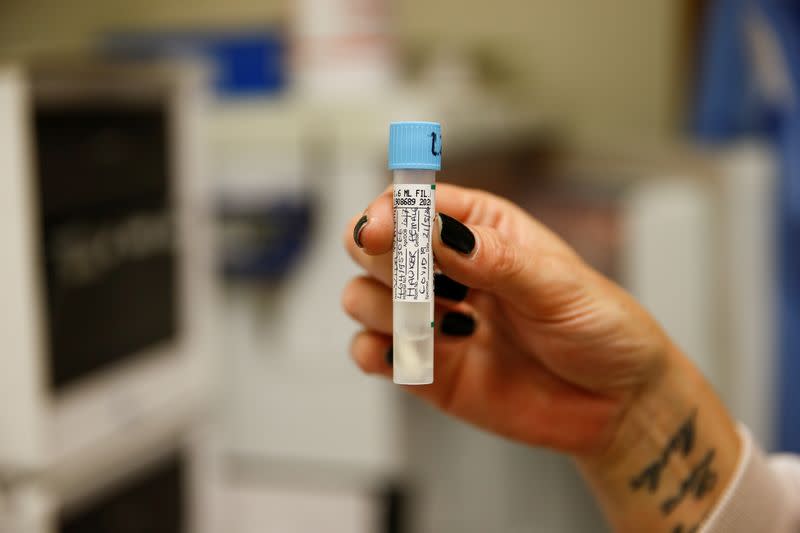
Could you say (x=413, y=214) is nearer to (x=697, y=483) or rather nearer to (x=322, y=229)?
(x=697, y=483)

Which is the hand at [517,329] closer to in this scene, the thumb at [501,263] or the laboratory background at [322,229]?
the thumb at [501,263]

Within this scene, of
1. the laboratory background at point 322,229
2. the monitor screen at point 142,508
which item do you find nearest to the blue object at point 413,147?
the laboratory background at point 322,229

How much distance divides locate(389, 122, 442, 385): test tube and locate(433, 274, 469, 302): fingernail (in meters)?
0.05

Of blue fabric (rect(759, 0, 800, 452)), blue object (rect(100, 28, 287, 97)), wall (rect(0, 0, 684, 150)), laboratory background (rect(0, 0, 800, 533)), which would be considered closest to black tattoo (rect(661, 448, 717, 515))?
laboratory background (rect(0, 0, 800, 533))

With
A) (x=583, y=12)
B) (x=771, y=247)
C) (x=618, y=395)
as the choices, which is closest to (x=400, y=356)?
(x=618, y=395)

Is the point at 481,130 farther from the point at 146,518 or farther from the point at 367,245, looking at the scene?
the point at 367,245

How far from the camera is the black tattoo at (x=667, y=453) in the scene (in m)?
0.54

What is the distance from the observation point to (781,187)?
1.28m

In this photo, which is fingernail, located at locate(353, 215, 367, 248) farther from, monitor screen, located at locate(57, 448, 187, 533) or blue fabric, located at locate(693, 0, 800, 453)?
blue fabric, located at locate(693, 0, 800, 453)

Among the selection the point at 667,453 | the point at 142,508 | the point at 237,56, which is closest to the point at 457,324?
the point at 667,453

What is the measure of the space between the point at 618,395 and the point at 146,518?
60 centimetres

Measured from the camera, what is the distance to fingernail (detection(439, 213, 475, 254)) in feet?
1.34

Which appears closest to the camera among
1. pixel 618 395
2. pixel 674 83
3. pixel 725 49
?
pixel 618 395

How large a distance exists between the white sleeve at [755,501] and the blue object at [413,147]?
0.93 ft
